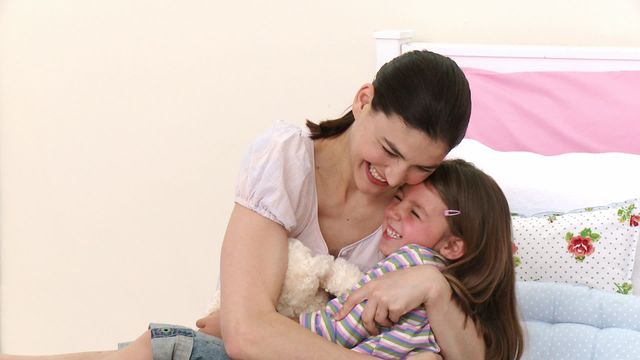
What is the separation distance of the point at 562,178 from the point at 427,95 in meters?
0.65

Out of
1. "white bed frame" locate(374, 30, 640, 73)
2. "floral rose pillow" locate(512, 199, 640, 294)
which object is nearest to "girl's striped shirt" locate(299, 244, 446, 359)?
"floral rose pillow" locate(512, 199, 640, 294)

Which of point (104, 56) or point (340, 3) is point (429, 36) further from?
point (104, 56)

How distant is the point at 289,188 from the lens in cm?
186

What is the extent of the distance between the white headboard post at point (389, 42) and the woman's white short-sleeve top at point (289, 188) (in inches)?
26.2

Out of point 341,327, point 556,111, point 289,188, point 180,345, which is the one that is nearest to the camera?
point 180,345

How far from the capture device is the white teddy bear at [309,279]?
1.83 m

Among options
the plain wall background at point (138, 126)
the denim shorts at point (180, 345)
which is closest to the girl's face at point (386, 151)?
the denim shorts at point (180, 345)

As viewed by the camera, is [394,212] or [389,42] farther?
[389,42]

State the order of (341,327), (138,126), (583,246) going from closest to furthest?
(341,327) → (583,246) → (138,126)

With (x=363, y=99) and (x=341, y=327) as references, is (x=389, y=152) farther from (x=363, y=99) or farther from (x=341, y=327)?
(x=341, y=327)

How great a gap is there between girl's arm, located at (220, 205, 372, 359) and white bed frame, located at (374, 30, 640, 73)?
888 mm

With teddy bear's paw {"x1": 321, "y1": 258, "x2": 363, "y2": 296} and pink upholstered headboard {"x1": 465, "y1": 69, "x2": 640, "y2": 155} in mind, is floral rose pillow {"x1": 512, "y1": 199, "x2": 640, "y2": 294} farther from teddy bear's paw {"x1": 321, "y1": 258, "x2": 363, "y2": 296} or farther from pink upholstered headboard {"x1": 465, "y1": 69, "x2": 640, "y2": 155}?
teddy bear's paw {"x1": 321, "y1": 258, "x2": 363, "y2": 296}

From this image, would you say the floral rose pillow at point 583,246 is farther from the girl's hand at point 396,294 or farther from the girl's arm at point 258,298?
the girl's arm at point 258,298

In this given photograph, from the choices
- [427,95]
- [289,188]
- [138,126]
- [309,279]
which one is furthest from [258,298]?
[138,126]
